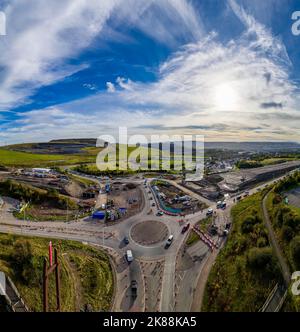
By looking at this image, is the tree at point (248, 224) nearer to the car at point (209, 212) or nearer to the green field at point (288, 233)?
the green field at point (288, 233)

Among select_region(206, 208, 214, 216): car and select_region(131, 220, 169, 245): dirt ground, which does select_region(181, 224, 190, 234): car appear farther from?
select_region(206, 208, 214, 216): car

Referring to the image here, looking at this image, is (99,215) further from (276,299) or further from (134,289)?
(276,299)

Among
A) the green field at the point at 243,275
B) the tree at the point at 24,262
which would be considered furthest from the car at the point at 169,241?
the tree at the point at 24,262

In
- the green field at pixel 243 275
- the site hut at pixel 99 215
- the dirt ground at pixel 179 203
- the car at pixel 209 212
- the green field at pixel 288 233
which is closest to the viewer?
the green field at pixel 288 233

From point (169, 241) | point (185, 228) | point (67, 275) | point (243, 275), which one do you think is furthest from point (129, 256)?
point (243, 275)

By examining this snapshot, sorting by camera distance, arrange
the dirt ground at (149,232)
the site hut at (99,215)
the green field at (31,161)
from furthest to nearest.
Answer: the green field at (31,161) < the site hut at (99,215) < the dirt ground at (149,232)
